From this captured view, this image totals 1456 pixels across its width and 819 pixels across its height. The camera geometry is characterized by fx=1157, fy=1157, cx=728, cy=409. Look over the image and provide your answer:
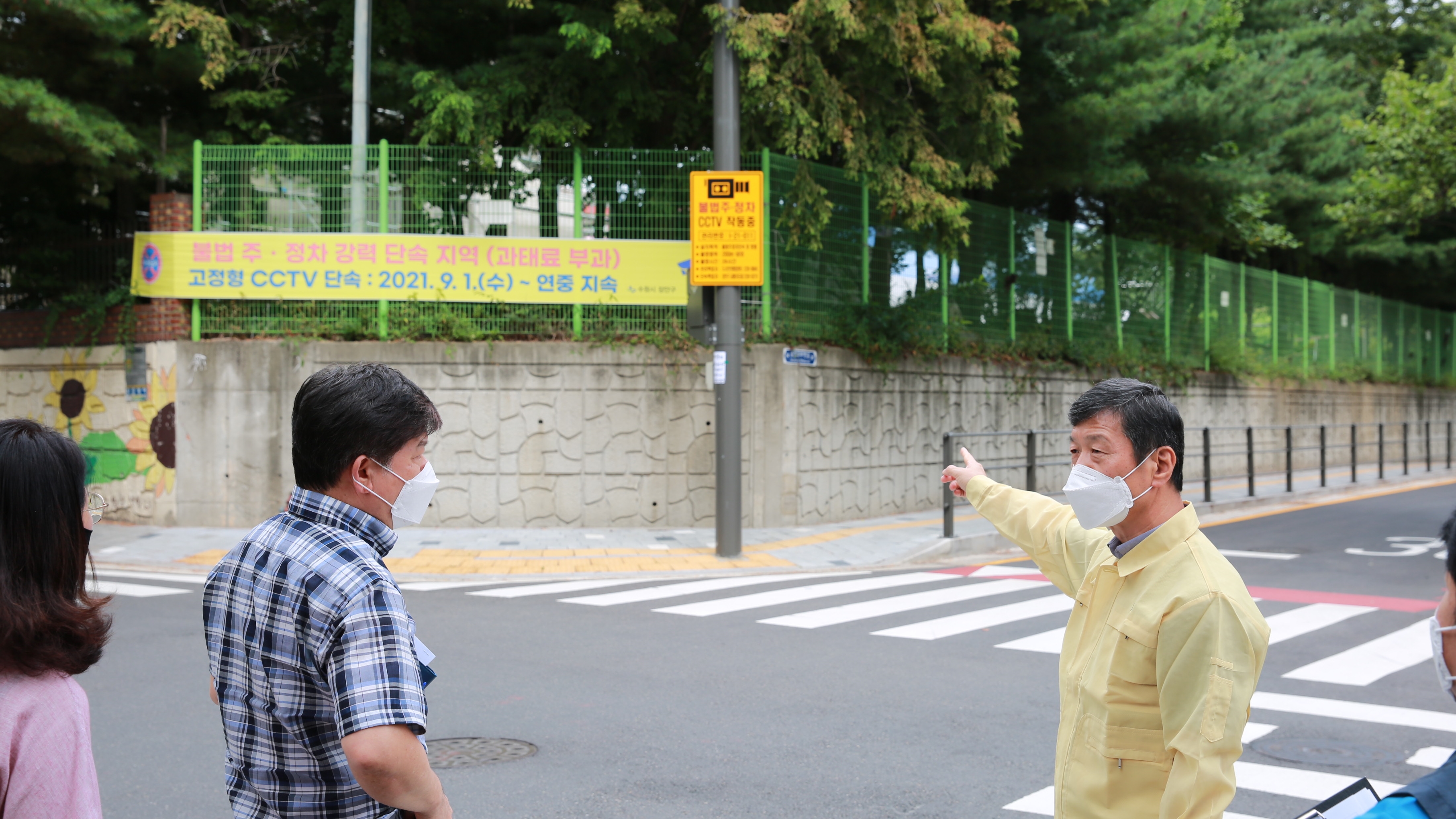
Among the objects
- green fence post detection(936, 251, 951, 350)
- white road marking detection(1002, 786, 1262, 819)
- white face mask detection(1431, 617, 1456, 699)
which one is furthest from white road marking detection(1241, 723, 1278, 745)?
green fence post detection(936, 251, 951, 350)

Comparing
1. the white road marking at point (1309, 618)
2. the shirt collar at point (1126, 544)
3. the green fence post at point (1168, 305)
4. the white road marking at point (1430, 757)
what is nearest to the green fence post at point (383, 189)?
the white road marking at point (1309, 618)

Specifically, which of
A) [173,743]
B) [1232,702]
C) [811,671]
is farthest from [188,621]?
[1232,702]

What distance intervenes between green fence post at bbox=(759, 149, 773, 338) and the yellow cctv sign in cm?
221

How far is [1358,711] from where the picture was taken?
20.7ft

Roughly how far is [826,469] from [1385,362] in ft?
90.7

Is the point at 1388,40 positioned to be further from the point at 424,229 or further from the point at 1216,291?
the point at 424,229

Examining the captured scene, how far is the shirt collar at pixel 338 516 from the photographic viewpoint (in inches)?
86.1

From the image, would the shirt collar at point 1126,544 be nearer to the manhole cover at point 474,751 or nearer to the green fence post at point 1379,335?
the manhole cover at point 474,751

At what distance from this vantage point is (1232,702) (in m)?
2.36

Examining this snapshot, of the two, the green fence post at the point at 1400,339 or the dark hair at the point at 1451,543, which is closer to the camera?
the dark hair at the point at 1451,543

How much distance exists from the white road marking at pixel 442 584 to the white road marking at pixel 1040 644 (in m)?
5.20

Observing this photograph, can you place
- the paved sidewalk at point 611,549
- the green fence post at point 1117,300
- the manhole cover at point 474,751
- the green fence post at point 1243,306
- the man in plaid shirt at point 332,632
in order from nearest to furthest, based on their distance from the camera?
the man in plaid shirt at point 332,632
the manhole cover at point 474,751
the paved sidewalk at point 611,549
the green fence post at point 1117,300
the green fence post at point 1243,306

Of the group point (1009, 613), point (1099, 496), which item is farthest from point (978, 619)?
point (1099, 496)

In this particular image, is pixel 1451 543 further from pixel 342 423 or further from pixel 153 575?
A: pixel 153 575
